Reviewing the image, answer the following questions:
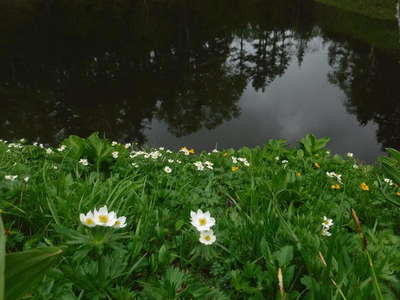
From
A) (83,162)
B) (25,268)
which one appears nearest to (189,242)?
(25,268)

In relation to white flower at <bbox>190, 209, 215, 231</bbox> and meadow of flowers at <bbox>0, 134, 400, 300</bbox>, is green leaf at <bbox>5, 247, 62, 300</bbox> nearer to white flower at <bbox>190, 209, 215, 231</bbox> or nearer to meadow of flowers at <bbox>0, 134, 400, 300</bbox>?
meadow of flowers at <bbox>0, 134, 400, 300</bbox>

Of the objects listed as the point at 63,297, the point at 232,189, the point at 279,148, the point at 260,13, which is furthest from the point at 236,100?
the point at 260,13

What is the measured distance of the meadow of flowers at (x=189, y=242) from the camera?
142cm

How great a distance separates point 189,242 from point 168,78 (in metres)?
13.3

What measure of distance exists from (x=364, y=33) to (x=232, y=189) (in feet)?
88.2

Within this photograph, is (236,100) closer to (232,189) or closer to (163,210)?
(232,189)

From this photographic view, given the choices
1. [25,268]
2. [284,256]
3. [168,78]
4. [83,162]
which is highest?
[25,268]

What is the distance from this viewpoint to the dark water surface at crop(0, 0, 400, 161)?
396 inches

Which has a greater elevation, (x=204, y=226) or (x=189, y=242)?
(x=204, y=226)

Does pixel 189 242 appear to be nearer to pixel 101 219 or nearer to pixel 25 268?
pixel 101 219

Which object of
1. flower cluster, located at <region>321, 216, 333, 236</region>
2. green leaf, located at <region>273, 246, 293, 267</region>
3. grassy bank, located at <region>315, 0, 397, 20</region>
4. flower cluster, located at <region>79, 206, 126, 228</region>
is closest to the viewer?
flower cluster, located at <region>79, 206, 126, 228</region>

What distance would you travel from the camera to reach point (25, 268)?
0.82 meters

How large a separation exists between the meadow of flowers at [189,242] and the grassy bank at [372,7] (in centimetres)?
3306

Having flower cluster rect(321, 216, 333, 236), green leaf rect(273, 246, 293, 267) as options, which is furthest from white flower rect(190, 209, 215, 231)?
flower cluster rect(321, 216, 333, 236)
